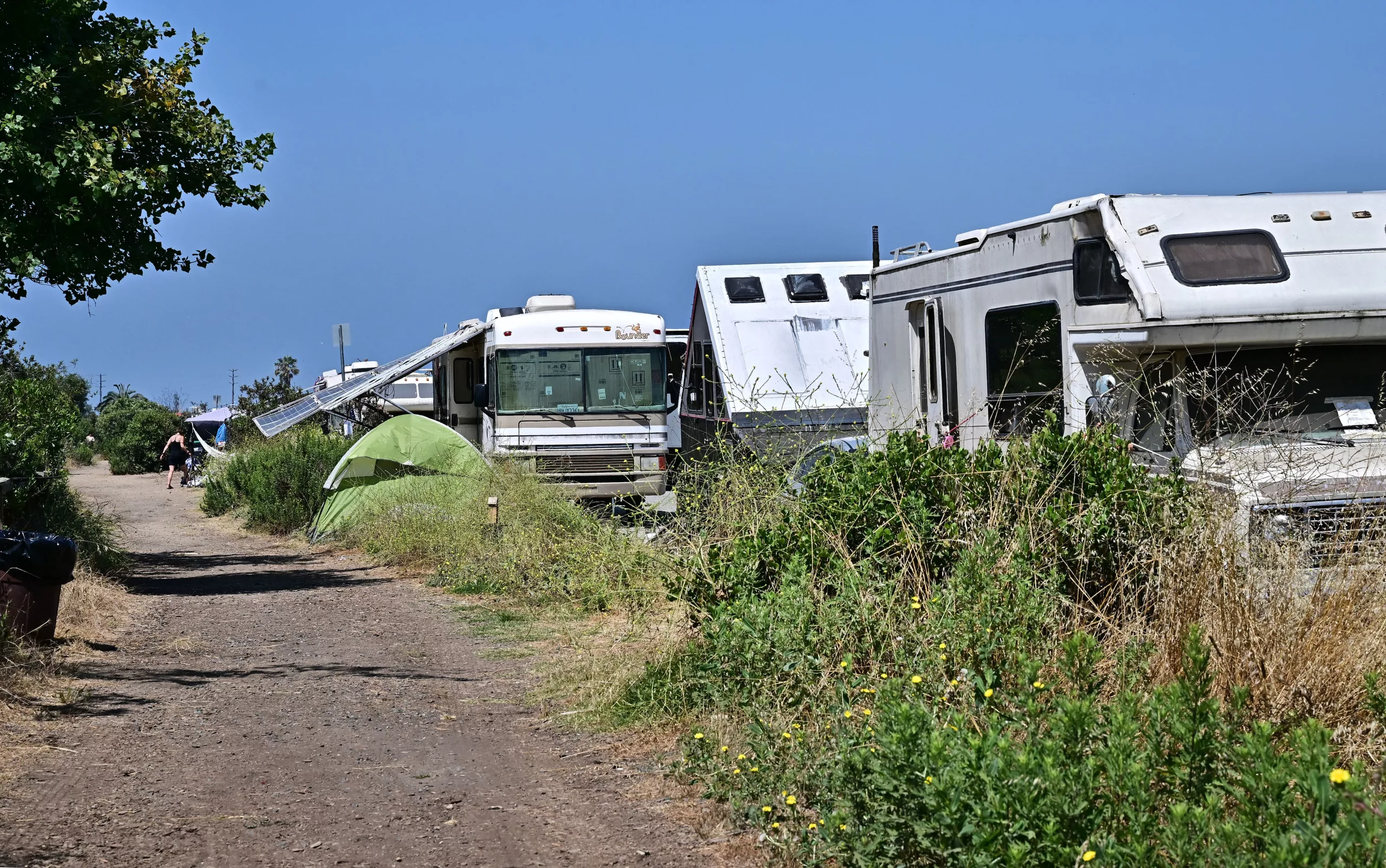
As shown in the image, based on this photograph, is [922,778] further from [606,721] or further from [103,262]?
[103,262]

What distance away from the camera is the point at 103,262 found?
40.0ft

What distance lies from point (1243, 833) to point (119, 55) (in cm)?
1171

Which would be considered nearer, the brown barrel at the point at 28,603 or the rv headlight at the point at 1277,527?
the rv headlight at the point at 1277,527

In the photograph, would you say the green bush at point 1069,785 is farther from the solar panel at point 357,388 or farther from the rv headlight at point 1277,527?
the solar panel at point 357,388

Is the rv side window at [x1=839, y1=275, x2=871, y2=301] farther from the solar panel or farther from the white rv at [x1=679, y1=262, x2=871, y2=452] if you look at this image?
the solar panel

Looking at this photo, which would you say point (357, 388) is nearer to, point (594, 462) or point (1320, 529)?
point (594, 462)

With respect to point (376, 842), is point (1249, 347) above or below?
above

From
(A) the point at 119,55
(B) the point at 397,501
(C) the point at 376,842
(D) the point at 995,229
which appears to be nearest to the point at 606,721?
(C) the point at 376,842

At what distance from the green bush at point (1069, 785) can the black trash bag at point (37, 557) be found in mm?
5286

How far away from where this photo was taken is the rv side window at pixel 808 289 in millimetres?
15969

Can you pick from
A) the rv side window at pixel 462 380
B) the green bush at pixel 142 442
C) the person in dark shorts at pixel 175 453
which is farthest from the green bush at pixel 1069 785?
the green bush at pixel 142 442

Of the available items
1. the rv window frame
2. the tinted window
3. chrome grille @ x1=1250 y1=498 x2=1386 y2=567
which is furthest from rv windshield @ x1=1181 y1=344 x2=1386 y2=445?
the rv window frame

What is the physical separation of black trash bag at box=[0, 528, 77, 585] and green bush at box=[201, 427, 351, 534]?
9892 millimetres

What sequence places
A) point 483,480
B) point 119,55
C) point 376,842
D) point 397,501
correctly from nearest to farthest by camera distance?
point 376,842, point 119,55, point 483,480, point 397,501
